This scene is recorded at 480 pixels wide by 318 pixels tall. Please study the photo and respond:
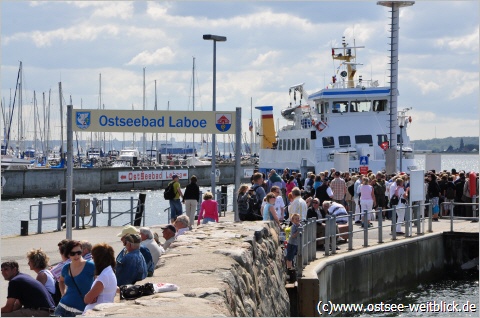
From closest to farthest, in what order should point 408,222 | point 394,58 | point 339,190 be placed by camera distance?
point 408,222 < point 339,190 < point 394,58

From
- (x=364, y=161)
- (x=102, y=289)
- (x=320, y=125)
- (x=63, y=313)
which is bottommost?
(x=63, y=313)

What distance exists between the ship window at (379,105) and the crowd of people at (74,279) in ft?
118

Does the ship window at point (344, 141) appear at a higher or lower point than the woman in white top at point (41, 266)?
higher

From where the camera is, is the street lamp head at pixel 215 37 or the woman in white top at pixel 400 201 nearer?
the woman in white top at pixel 400 201

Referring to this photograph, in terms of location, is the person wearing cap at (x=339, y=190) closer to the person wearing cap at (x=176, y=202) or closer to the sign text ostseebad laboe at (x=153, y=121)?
the person wearing cap at (x=176, y=202)

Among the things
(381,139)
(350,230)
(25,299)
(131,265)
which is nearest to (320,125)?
(381,139)

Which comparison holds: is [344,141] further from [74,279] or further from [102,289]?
[102,289]

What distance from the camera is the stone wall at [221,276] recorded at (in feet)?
25.6

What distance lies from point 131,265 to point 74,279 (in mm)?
1069

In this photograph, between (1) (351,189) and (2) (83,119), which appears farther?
(1) (351,189)

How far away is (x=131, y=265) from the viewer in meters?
10.4

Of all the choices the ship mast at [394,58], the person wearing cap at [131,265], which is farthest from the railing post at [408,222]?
the ship mast at [394,58]

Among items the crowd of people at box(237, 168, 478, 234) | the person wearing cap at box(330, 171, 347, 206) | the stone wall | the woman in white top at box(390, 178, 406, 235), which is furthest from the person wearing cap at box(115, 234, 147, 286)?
the person wearing cap at box(330, 171, 347, 206)

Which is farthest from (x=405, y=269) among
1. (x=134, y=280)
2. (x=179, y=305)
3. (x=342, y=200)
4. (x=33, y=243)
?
(x=179, y=305)
